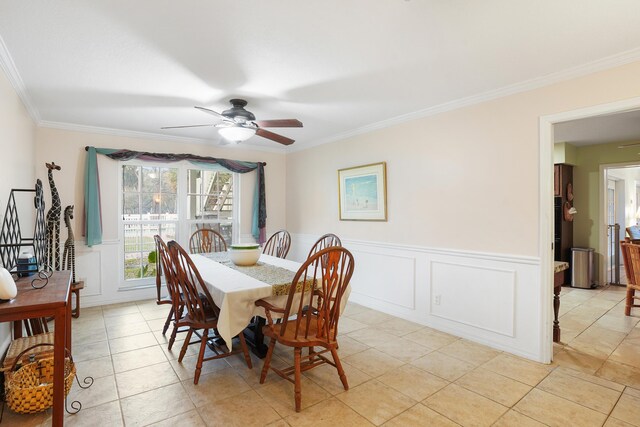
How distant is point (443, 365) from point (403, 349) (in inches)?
15.3

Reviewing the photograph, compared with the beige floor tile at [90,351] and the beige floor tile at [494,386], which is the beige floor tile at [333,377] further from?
the beige floor tile at [90,351]

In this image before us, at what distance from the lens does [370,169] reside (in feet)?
13.6

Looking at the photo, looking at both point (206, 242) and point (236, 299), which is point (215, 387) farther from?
point (206, 242)

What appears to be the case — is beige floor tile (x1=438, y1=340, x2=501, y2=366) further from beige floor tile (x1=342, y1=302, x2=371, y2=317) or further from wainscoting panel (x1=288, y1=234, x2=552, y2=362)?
beige floor tile (x1=342, y1=302, x2=371, y2=317)

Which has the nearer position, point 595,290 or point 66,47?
point 66,47

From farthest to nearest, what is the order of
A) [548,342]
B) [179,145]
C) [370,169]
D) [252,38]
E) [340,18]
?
1. [179,145]
2. [370,169]
3. [548,342]
4. [252,38]
5. [340,18]

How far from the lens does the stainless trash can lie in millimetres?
5176

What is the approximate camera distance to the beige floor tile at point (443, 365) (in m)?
2.50

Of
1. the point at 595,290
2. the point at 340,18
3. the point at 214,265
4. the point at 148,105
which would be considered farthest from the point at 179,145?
the point at 595,290

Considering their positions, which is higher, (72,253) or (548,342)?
(72,253)

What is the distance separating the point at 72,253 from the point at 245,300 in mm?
2607

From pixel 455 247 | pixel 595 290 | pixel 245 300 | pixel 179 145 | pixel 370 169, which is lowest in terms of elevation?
pixel 595 290

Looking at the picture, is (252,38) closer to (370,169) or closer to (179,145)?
(370,169)

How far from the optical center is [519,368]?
2.59 meters
